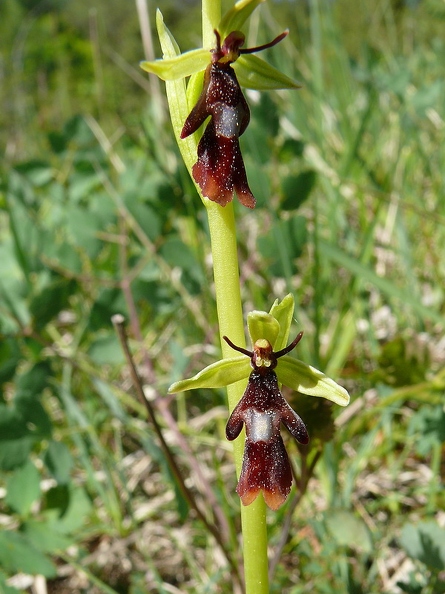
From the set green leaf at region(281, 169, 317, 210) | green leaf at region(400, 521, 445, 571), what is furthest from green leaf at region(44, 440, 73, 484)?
green leaf at region(281, 169, 317, 210)

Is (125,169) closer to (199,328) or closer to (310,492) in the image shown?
(199,328)

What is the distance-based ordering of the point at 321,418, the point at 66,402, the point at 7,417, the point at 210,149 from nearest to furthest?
the point at 210,149
the point at 321,418
the point at 7,417
the point at 66,402

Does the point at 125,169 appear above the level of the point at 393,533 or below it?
above

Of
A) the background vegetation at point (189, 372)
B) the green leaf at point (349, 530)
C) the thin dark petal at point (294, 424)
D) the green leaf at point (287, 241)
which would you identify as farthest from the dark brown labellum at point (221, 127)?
the green leaf at point (287, 241)

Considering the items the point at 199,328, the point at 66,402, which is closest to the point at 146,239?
the point at 199,328

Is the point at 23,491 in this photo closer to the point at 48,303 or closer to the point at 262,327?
the point at 48,303

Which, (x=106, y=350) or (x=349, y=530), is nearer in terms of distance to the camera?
(x=349, y=530)

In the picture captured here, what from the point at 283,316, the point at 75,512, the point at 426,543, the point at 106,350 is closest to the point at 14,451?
the point at 75,512

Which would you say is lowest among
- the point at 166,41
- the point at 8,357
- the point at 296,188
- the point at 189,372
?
the point at 189,372
